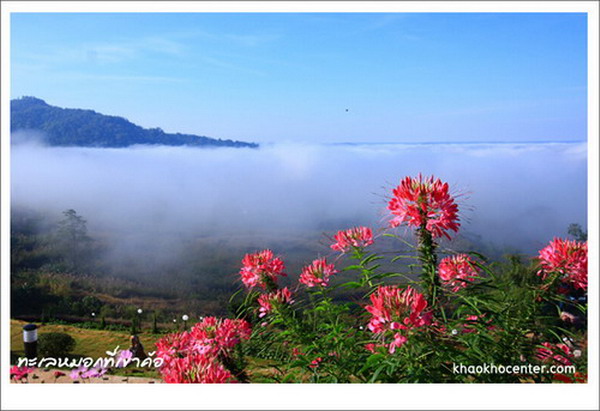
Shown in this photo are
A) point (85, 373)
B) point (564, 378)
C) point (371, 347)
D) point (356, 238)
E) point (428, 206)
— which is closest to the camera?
point (428, 206)

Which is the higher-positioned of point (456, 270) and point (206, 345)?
point (456, 270)

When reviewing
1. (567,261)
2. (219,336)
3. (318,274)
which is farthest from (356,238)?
(567,261)

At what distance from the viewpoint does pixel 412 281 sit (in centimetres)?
252

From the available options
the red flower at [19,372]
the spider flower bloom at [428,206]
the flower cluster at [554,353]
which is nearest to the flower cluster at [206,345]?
the red flower at [19,372]

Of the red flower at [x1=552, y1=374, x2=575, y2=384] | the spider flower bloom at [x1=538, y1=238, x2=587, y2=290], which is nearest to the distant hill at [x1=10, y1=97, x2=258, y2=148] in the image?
the spider flower bloom at [x1=538, y1=238, x2=587, y2=290]

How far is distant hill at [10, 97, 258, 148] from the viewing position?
3308 millimetres

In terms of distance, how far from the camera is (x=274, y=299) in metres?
2.77

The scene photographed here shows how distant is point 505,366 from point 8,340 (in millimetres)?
2873

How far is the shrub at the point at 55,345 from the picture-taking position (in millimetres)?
3266

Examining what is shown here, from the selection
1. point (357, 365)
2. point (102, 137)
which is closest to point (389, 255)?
point (357, 365)

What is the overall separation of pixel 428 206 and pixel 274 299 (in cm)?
92

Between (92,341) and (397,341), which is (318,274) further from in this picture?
(92,341)

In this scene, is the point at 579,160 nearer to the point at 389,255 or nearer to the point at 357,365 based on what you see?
the point at 389,255

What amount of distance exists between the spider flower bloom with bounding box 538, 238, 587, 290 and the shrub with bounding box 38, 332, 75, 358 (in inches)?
109
